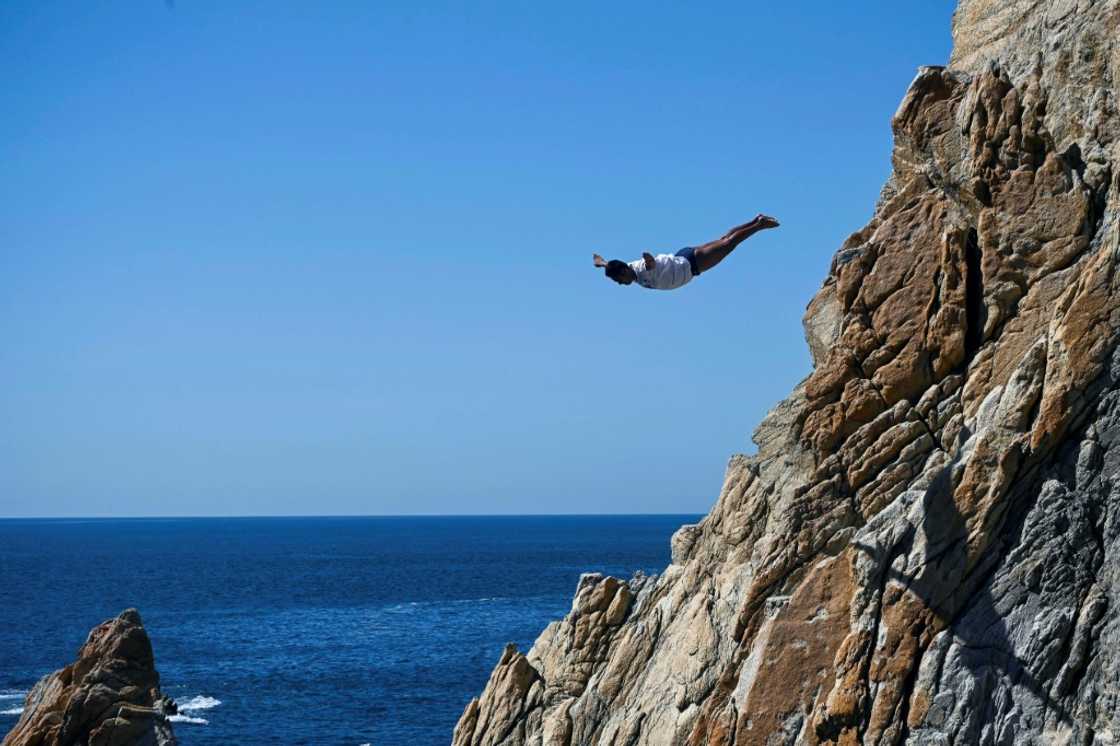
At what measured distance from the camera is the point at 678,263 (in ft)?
59.7

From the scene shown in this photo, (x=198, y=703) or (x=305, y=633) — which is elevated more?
(x=305, y=633)

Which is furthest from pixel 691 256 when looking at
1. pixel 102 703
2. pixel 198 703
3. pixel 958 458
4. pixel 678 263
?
pixel 198 703

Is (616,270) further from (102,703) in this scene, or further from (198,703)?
(198,703)

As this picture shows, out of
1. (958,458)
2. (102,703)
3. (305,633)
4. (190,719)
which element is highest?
(958,458)

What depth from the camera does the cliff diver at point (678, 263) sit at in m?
17.9

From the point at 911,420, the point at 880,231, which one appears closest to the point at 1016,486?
the point at 911,420

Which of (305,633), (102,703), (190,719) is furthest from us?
(305,633)

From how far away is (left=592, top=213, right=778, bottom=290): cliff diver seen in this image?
17922mm

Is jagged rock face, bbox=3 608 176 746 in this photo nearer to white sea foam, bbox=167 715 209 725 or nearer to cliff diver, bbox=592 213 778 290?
cliff diver, bbox=592 213 778 290

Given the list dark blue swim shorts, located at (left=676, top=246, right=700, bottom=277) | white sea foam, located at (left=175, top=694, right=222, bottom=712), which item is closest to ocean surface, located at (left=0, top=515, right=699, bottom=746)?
white sea foam, located at (left=175, top=694, right=222, bottom=712)

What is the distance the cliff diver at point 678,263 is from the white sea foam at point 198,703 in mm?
57056

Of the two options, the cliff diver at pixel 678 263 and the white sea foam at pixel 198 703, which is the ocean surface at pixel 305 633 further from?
the cliff diver at pixel 678 263

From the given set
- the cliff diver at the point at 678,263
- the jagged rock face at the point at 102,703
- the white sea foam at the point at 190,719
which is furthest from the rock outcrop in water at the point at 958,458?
the white sea foam at the point at 190,719

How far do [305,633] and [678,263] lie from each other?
283 feet
